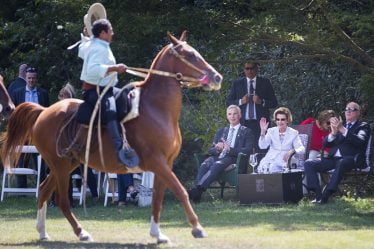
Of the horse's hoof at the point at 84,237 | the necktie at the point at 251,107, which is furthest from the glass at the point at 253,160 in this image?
the horse's hoof at the point at 84,237

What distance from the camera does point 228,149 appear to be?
1571cm

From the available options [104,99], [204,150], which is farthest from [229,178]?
[104,99]

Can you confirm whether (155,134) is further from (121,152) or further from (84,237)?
(84,237)

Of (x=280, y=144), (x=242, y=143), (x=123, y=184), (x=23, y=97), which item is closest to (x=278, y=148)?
(x=280, y=144)

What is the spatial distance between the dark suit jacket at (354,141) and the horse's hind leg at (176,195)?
4.85m

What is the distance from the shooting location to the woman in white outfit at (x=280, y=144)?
607 inches

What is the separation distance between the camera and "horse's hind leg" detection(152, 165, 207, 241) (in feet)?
33.3

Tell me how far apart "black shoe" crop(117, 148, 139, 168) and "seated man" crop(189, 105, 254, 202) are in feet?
16.3

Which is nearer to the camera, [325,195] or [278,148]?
[325,195]

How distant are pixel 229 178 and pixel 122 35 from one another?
2.99m

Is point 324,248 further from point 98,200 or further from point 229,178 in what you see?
point 98,200

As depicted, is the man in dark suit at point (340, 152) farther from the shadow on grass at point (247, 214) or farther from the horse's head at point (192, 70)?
the horse's head at point (192, 70)

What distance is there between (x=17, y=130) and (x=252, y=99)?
5.42 meters

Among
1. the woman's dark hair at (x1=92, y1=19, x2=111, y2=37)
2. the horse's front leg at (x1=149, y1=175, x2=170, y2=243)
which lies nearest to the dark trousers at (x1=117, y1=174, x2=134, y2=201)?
the horse's front leg at (x1=149, y1=175, x2=170, y2=243)
